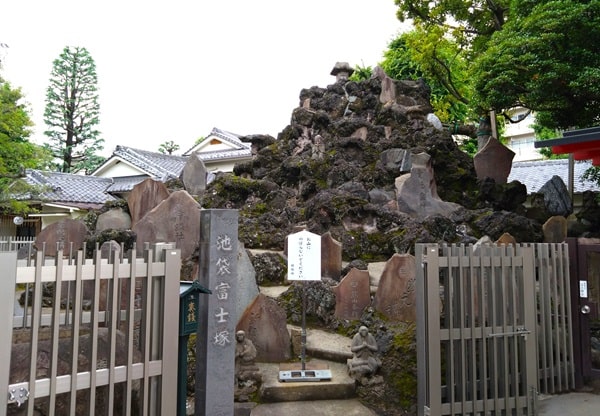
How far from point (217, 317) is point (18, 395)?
6.22 ft

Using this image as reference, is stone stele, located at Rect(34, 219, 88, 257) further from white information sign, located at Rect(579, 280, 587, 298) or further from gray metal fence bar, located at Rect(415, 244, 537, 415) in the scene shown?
white information sign, located at Rect(579, 280, 587, 298)

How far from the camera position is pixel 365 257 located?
11.0m

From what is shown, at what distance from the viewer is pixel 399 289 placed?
699cm

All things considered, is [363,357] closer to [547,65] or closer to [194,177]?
[547,65]

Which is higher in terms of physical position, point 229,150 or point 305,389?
point 229,150

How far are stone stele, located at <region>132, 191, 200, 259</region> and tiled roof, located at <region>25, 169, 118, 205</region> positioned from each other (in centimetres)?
1053

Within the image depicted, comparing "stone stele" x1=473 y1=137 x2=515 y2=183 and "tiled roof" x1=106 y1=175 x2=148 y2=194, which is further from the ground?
"tiled roof" x1=106 y1=175 x2=148 y2=194

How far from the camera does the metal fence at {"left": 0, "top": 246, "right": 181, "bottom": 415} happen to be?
2.74 meters

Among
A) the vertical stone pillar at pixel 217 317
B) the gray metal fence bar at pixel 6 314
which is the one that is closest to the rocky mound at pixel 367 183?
the vertical stone pillar at pixel 217 317

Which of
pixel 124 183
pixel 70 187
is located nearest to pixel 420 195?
pixel 70 187

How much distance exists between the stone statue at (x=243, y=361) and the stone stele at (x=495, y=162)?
11.1m

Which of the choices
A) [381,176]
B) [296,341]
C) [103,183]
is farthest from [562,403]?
[103,183]

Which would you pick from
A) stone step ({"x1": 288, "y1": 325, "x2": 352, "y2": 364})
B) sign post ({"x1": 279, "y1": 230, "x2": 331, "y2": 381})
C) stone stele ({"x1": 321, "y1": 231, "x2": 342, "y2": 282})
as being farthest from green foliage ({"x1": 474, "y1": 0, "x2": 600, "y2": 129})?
stone step ({"x1": 288, "y1": 325, "x2": 352, "y2": 364})

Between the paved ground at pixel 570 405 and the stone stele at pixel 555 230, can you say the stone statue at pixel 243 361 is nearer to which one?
the paved ground at pixel 570 405
